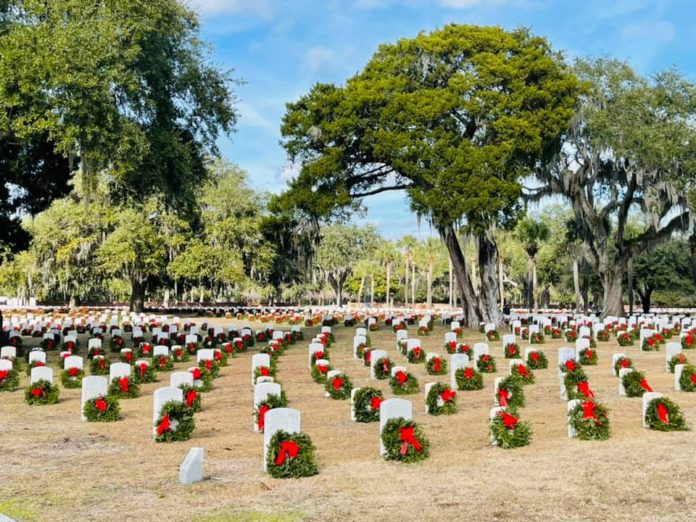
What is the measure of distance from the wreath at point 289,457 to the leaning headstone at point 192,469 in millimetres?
684

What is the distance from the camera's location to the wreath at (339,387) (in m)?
12.3

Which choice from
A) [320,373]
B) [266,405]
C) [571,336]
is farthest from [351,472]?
[571,336]

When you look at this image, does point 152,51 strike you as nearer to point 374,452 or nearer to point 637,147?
point 374,452

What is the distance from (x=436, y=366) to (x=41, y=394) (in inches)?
300

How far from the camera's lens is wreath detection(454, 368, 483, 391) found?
42.5 ft

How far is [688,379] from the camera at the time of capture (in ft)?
40.0

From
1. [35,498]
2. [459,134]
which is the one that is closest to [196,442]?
[35,498]

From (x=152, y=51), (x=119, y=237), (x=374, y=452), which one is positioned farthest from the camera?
(x=119, y=237)

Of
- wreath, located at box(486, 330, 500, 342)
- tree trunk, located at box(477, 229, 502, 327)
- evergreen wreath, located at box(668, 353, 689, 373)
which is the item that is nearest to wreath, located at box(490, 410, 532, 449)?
evergreen wreath, located at box(668, 353, 689, 373)

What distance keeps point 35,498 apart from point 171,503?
1.27 meters

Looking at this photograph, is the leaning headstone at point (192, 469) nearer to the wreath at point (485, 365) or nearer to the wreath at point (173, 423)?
the wreath at point (173, 423)

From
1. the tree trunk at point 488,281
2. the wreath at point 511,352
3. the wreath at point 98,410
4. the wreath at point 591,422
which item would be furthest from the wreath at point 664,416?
the tree trunk at point 488,281

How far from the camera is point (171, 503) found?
20.8 ft

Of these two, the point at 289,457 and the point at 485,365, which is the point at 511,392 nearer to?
the point at 289,457
